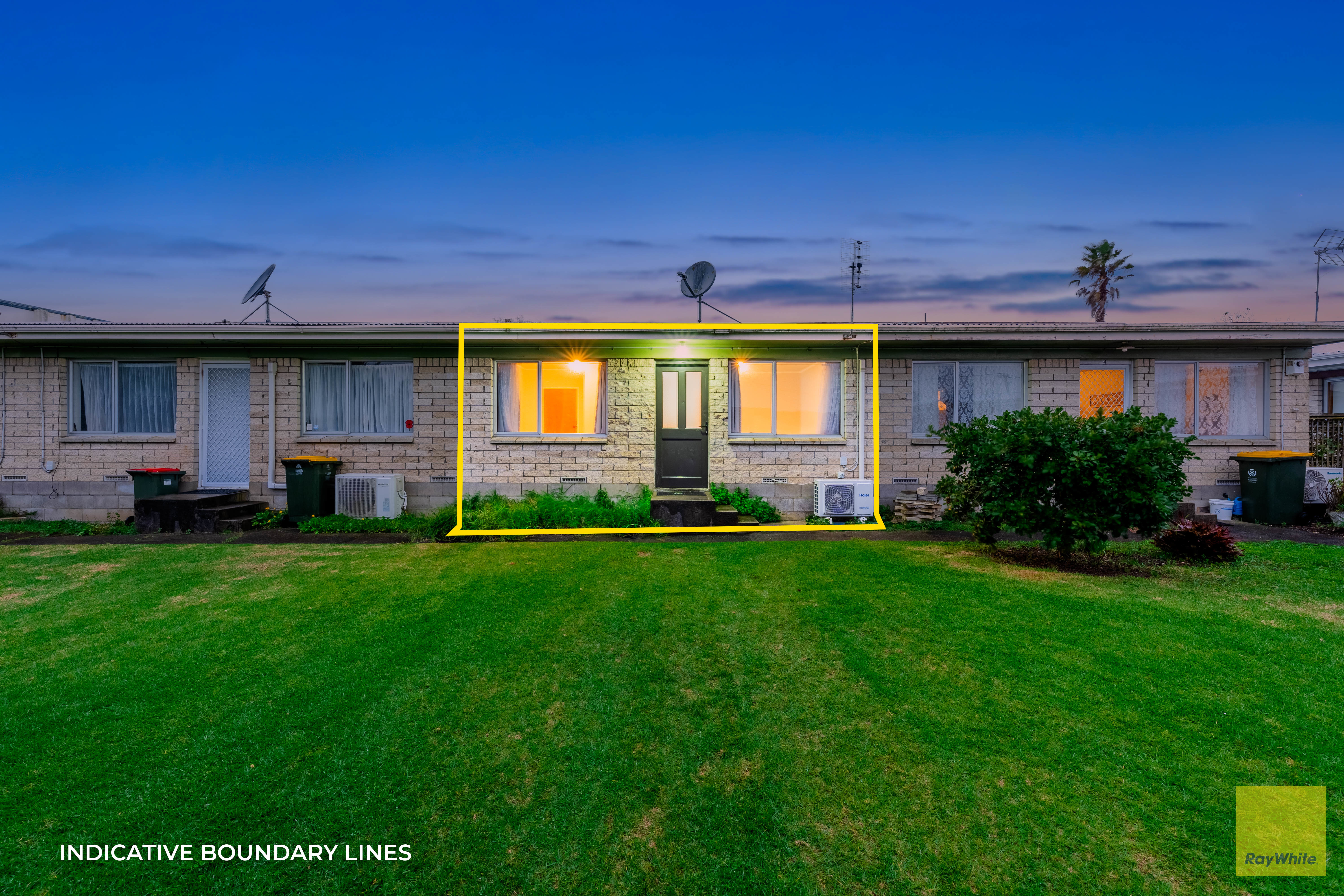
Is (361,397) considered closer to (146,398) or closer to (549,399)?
(549,399)

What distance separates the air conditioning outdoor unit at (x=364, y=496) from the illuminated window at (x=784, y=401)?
5995 mm

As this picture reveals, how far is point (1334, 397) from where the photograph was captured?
55.7ft

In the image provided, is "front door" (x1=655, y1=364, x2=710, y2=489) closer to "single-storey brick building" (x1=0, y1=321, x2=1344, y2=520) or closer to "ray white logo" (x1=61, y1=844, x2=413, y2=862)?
"single-storey brick building" (x1=0, y1=321, x2=1344, y2=520)

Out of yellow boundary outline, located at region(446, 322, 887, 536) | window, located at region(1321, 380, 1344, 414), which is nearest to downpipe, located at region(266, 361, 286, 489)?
yellow boundary outline, located at region(446, 322, 887, 536)

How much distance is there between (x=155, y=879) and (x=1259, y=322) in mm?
14110

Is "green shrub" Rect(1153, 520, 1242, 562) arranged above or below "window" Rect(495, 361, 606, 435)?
below

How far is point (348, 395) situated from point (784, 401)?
25.6 feet

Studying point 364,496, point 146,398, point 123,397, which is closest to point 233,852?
point 364,496

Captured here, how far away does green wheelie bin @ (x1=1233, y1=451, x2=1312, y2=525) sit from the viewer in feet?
30.5

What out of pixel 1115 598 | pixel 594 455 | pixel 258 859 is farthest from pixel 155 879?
pixel 594 455

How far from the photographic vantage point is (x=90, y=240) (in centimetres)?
1856

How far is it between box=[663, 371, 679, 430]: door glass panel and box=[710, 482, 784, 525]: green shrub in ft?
4.20

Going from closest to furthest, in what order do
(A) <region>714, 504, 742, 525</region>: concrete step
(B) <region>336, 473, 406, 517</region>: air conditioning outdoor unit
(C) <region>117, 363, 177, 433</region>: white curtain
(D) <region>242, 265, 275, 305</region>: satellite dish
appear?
(A) <region>714, 504, 742, 525</region>: concrete step, (B) <region>336, 473, 406, 517</region>: air conditioning outdoor unit, (C) <region>117, 363, 177, 433</region>: white curtain, (D) <region>242, 265, 275, 305</region>: satellite dish

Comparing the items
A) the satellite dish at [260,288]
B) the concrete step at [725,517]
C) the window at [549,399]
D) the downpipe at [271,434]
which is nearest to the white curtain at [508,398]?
the window at [549,399]
